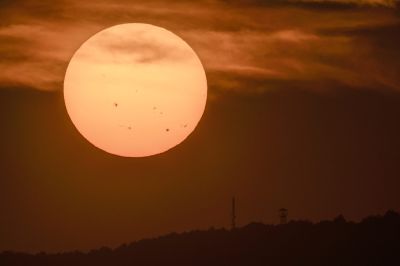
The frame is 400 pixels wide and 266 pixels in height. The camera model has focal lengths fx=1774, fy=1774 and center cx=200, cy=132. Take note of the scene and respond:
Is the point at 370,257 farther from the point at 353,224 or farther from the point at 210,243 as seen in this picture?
the point at 210,243

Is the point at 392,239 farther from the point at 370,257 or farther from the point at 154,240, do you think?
the point at 154,240

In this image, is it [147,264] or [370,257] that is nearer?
[370,257]

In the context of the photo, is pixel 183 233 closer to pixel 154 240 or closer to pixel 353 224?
pixel 154 240

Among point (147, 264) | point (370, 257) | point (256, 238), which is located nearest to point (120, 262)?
point (147, 264)

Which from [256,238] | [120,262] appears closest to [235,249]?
[256,238]

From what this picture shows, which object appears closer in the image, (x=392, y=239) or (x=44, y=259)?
(x=392, y=239)
